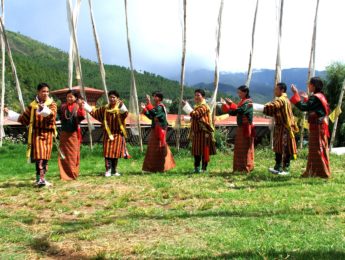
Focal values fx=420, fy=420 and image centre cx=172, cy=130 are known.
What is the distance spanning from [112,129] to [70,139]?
849mm

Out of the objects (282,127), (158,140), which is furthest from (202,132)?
(282,127)

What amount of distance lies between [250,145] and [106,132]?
2.75 m

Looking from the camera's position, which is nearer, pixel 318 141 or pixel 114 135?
pixel 318 141

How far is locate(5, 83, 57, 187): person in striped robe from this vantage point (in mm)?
6688

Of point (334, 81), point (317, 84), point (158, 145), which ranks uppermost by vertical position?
point (334, 81)

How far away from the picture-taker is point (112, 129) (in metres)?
8.08

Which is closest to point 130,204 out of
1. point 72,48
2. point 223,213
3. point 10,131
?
point 223,213

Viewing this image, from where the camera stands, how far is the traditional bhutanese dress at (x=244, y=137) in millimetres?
7641

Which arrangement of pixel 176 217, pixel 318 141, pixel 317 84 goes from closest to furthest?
pixel 176 217 < pixel 317 84 < pixel 318 141

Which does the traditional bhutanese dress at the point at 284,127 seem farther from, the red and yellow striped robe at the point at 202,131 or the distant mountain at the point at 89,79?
the distant mountain at the point at 89,79

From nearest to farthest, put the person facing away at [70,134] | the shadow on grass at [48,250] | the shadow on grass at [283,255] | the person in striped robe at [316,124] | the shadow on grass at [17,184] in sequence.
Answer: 1. the shadow on grass at [283,255]
2. the shadow on grass at [48,250]
3. the person in striped robe at [316,124]
4. the shadow on grass at [17,184]
5. the person facing away at [70,134]

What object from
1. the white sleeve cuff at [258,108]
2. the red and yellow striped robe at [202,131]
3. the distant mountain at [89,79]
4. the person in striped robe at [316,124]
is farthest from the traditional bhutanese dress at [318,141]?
the distant mountain at [89,79]

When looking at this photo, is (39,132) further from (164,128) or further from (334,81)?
(334,81)

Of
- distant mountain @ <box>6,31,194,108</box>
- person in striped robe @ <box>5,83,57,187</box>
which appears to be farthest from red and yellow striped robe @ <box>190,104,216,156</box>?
distant mountain @ <box>6,31,194,108</box>
